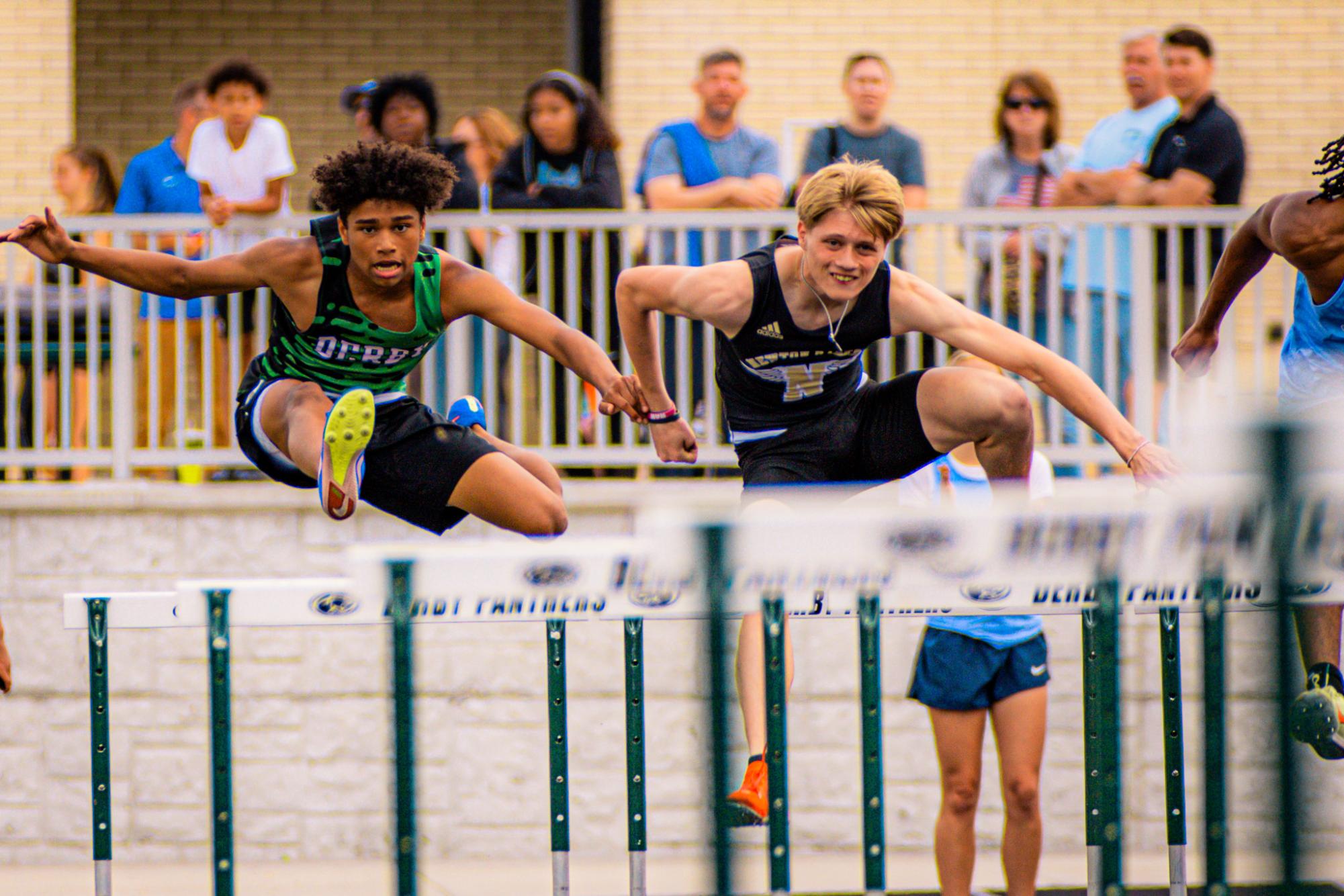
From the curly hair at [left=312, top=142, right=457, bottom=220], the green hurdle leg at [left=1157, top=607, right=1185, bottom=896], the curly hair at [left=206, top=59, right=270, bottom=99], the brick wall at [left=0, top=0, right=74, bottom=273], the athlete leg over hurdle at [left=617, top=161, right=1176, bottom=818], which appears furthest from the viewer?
the brick wall at [left=0, top=0, right=74, bottom=273]

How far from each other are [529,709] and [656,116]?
13.2 feet

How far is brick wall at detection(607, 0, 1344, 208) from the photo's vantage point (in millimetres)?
10000

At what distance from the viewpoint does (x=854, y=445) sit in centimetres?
489

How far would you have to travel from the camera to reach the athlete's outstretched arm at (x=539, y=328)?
4.66 meters

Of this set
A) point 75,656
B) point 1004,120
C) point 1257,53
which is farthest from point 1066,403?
point 1257,53

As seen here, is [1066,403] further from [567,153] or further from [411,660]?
[567,153]

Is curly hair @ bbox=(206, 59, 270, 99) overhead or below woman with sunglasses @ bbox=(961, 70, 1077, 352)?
overhead

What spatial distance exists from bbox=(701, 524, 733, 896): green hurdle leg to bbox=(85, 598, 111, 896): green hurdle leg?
2.56m

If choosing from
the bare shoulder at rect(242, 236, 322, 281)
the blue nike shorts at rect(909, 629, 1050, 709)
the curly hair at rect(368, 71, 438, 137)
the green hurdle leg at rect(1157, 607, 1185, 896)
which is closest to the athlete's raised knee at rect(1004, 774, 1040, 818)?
the blue nike shorts at rect(909, 629, 1050, 709)

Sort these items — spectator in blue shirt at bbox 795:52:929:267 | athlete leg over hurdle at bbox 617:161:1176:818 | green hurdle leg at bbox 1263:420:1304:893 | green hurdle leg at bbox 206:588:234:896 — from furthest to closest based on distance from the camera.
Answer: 1. spectator in blue shirt at bbox 795:52:929:267
2. athlete leg over hurdle at bbox 617:161:1176:818
3. green hurdle leg at bbox 206:588:234:896
4. green hurdle leg at bbox 1263:420:1304:893

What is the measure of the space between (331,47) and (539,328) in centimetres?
678

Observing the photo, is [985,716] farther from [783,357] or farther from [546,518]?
[546,518]

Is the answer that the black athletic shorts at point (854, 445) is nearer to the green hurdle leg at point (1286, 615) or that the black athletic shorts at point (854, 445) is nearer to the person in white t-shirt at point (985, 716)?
the person in white t-shirt at point (985, 716)

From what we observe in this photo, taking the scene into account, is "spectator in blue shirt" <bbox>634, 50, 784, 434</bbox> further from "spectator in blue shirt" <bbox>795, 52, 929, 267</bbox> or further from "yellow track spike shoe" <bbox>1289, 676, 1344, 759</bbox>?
"yellow track spike shoe" <bbox>1289, 676, 1344, 759</bbox>
